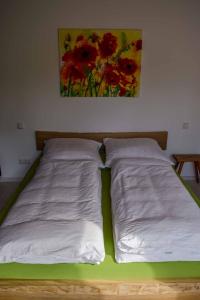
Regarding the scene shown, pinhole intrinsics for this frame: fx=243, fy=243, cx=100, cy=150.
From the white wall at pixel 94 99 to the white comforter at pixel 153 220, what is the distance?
106cm

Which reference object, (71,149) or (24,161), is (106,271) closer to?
(71,149)

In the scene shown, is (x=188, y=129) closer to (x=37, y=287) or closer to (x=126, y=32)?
(x=126, y=32)

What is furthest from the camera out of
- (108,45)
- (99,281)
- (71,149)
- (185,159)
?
(185,159)

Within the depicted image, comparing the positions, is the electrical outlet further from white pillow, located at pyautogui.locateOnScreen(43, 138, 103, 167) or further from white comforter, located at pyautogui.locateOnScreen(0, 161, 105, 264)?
white comforter, located at pyautogui.locateOnScreen(0, 161, 105, 264)

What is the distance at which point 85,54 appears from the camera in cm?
270

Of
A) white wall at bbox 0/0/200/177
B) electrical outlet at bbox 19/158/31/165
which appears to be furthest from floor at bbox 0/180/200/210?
electrical outlet at bbox 19/158/31/165

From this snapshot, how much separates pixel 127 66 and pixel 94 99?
53cm

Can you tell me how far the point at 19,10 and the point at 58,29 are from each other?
1.44ft

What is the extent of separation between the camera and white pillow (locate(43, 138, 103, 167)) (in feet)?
8.25

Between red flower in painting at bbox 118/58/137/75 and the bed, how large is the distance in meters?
2.10

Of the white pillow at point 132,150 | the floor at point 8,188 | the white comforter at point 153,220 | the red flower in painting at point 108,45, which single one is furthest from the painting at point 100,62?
the floor at point 8,188

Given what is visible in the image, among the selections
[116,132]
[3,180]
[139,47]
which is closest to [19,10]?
[139,47]

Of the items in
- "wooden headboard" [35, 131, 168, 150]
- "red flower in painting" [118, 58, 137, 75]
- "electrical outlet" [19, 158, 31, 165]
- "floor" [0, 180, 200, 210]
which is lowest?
"floor" [0, 180, 200, 210]

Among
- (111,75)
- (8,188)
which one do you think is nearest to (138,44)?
(111,75)
